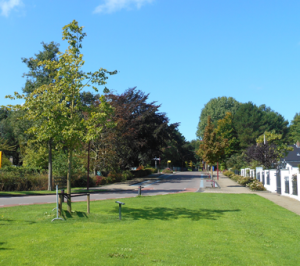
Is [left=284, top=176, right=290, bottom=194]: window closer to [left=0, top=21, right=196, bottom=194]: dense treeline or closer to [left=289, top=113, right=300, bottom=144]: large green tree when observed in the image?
[left=0, top=21, right=196, bottom=194]: dense treeline

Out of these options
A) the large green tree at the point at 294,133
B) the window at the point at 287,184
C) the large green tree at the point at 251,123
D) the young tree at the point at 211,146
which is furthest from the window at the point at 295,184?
the large green tree at the point at 294,133

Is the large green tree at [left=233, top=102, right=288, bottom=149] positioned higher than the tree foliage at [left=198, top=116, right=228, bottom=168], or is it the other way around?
the large green tree at [left=233, top=102, right=288, bottom=149]

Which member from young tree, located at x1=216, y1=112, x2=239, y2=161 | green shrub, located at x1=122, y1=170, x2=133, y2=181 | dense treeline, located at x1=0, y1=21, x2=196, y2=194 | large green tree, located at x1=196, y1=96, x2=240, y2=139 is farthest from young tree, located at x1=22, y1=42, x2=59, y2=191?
large green tree, located at x1=196, y1=96, x2=240, y2=139

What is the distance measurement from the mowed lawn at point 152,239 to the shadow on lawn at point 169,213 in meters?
0.04

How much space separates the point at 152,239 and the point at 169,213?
14.1ft

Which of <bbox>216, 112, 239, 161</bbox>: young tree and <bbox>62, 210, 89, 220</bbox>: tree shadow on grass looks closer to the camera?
<bbox>62, 210, 89, 220</bbox>: tree shadow on grass

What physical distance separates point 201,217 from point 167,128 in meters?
37.0

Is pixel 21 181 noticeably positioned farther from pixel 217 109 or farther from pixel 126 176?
pixel 217 109

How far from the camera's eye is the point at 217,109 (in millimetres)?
91812

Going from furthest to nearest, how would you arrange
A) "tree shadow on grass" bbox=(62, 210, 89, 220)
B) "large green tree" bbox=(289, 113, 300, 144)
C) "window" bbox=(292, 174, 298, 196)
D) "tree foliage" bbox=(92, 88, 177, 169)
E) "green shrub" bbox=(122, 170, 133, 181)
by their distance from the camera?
"large green tree" bbox=(289, 113, 300, 144) → "green shrub" bbox=(122, 170, 133, 181) → "tree foliage" bbox=(92, 88, 177, 169) → "window" bbox=(292, 174, 298, 196) → "tree shadow on grass" bbox=(62, 210, 89, 220)

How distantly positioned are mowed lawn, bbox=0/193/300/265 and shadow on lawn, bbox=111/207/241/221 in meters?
0.04

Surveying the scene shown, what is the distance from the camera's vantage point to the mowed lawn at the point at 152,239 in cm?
630

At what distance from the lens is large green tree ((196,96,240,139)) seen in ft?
298

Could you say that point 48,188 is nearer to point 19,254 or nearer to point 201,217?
point 201,217
